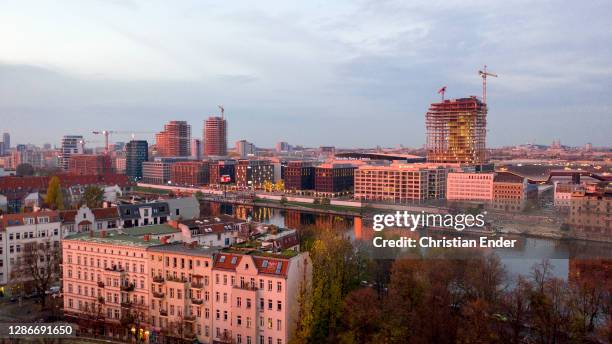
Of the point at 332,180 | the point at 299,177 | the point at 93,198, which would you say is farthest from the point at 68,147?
the point at 93,198

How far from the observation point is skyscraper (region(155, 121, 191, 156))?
266 ft

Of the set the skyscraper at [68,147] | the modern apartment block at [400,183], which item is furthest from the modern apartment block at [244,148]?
the modern apartment block at [400,183]

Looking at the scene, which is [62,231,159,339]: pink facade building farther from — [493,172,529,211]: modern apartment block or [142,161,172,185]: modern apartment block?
[142,161,172,185]: modern apartment block

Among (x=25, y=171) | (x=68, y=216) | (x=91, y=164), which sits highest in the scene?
(x=91, y=164)

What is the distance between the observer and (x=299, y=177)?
42.2 meters

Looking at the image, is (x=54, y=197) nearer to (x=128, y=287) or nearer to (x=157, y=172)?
(x=128, y=287)

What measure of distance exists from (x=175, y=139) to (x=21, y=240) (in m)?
70.2

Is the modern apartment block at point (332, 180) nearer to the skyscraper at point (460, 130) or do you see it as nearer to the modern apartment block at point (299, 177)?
the modern apartment block at point (299, 177)

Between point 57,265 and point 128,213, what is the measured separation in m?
2.94

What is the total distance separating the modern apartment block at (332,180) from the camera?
39844 millimetres

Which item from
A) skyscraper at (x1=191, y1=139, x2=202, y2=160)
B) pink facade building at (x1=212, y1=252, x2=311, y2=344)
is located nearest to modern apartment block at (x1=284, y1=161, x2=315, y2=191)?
pink facade building at (x1=212, y1=252, x2=311, y2=344)

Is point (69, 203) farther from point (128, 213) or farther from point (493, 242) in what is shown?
point (493, 242)

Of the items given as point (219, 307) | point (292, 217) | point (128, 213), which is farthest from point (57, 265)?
point (292, 217)

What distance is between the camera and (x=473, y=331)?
316 inches
